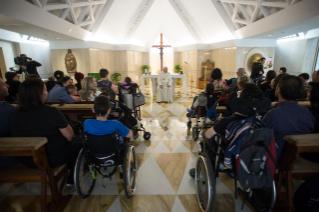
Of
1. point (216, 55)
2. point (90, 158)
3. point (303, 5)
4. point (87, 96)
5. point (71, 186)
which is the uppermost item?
point (303, 5)

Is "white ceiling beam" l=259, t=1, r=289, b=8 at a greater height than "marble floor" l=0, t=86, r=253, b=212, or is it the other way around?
"white ceiling beam" l=259, t=1, r=289, b=8

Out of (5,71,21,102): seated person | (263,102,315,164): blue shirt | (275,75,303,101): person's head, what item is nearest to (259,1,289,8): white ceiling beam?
(275,75,303,101): person's head

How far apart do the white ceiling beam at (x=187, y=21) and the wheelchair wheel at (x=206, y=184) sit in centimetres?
821

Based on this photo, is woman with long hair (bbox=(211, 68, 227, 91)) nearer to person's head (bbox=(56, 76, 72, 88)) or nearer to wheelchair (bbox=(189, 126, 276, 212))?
wheelchair (bbox=(189, 126, 276, 212))

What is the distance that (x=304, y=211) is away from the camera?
156 centimetres

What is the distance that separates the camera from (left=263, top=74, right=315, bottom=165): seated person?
1.64 metres

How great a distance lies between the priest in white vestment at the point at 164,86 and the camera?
657 centimetres

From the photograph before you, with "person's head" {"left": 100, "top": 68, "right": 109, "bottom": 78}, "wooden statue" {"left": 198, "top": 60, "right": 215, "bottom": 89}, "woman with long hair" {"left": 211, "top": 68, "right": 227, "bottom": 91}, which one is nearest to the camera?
"person's head" {"left": 100, "top": 68, "right": 109, "bottom": 78}

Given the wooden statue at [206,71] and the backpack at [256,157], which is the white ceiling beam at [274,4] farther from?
the backpack at [256,157]

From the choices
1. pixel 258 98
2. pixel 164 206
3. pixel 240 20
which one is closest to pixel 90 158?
pixel 164 206

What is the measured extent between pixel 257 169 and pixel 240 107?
0.52m

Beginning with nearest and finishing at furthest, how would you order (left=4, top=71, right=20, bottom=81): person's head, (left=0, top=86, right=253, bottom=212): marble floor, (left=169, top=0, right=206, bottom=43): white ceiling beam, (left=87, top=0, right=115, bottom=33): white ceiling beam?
1. (left=0, top=86, right=253, bottom=212): marble floor
2. (left=4, top=71, right=20, bottom=81): person's head
3. (left=87, top=0, right=115, bottom=33): white ceiling beam
4. (left=169, top=0, right=206, bottom=43): white ceiling beam

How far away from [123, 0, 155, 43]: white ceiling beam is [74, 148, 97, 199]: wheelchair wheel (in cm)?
789

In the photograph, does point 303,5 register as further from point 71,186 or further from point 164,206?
point 71,186
